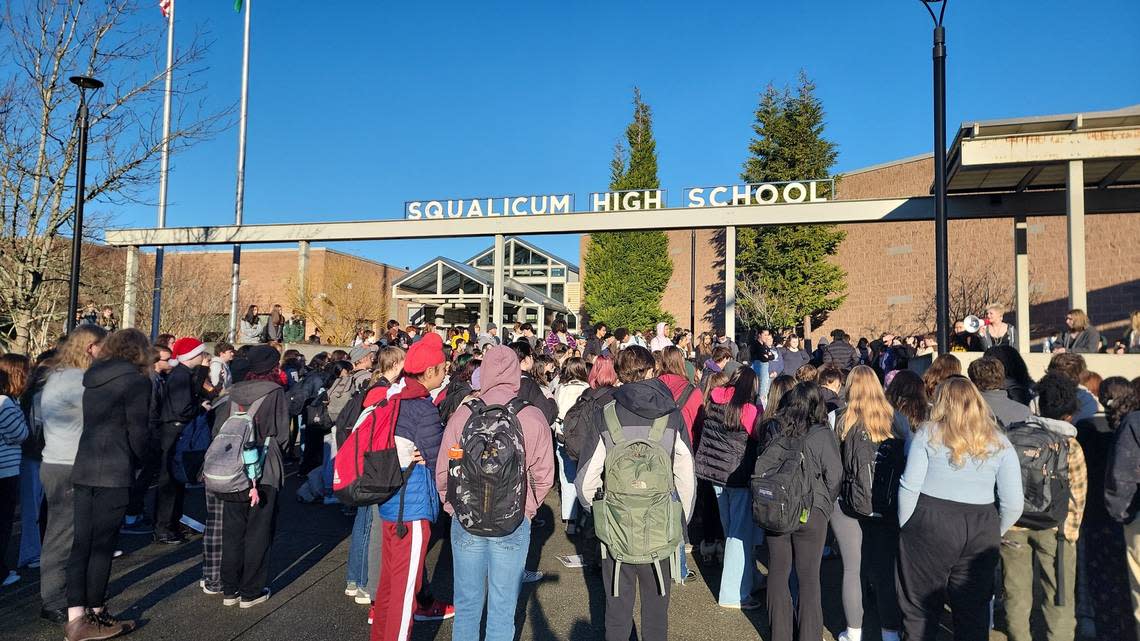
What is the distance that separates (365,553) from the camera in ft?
17.6

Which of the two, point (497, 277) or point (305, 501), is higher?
point (497, 277)

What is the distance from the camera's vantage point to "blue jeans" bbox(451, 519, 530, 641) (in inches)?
146

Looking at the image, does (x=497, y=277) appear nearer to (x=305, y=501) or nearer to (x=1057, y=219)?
(x=305, y=501)

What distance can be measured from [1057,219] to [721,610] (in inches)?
917

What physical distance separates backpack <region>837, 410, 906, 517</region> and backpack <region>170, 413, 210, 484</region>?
5.91 m

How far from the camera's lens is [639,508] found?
148 inches

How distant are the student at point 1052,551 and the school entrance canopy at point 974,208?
951cm

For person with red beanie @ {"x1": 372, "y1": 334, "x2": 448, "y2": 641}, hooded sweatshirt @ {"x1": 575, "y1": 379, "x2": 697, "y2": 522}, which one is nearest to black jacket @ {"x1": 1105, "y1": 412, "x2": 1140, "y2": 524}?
hooded sweatshirt @ {"x1": 575, "y1": 379, "x2": 697, "y2": 522}

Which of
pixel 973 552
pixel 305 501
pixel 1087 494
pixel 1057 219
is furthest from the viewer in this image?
pixel 1057 219

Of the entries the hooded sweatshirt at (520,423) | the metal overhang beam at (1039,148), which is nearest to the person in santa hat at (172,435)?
the hooded sweatshirt at (520,423)

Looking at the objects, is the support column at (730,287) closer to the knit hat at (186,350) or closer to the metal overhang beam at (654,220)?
the metal overhang beam at (654,220)

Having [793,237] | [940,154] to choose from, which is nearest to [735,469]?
[940,154]

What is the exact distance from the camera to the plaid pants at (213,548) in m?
5.19

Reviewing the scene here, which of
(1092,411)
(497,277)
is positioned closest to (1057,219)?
(497,277)
